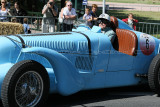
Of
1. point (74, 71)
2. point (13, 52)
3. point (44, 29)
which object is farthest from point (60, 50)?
point (44, 29)

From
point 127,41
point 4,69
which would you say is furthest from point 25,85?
point 127,41

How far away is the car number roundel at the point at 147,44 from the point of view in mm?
6453

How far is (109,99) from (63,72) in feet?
3.75

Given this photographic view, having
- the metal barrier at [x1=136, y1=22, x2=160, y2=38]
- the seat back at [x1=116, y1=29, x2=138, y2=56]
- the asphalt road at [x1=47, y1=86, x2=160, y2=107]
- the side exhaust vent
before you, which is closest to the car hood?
the side exhaust vent

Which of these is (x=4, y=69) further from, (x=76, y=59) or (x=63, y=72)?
(x=76, y=59)

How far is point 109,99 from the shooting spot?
5926mm

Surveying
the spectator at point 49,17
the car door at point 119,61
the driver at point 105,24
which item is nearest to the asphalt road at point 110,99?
the car door at point 119,61

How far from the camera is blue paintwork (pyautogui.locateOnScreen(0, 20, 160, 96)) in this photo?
16.6 feet

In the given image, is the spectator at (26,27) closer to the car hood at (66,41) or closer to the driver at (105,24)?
the driver at (105,24)

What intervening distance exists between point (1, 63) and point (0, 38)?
0.41m

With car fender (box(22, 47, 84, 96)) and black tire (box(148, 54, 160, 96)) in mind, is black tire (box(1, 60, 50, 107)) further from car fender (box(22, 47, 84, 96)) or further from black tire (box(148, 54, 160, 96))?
black tire (box(148, 54, 160, 96))

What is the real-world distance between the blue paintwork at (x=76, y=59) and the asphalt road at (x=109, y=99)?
24cm

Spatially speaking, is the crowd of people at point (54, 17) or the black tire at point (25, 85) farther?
the crowd of people at point (54, 17)

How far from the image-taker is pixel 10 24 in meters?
8.91
